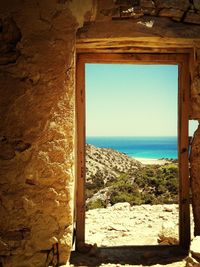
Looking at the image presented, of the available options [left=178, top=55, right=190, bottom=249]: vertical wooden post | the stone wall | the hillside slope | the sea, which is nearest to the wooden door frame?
[left=178, top=55, right=190, bottom=249]: vertical wooden post

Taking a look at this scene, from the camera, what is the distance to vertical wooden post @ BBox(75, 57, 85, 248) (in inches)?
134

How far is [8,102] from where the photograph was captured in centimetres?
285

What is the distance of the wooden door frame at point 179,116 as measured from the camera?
3432 millimetres

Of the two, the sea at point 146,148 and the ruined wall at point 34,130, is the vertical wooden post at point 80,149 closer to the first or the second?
the ruined wall at point 34,130

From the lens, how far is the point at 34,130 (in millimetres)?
2863

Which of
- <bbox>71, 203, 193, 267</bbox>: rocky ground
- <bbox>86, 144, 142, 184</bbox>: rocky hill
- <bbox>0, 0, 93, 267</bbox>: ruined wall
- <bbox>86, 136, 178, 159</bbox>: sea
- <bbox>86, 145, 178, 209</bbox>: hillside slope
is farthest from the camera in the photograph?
<bbox>86, 136, 178, 159</bbox>: sea

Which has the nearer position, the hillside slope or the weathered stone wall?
the weathered stone wall

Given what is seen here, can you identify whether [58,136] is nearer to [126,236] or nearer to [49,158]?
[49,158]

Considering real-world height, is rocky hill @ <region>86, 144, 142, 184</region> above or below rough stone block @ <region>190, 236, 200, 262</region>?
above

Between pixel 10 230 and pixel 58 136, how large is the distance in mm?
895

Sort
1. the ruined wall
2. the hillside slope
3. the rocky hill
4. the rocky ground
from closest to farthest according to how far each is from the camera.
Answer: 1. the ruined wall
2. the rocky ground
3. the hillside slope
4. the rocky hill

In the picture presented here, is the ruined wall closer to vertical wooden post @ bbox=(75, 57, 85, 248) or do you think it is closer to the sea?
vertical wooden post @ bbox=(75, 57, 85, 248)

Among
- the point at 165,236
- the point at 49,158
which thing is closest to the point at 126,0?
the point at 49,158

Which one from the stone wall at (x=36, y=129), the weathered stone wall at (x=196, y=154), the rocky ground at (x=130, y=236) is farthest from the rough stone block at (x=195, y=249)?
the stone wall at (x=36, y=129)
